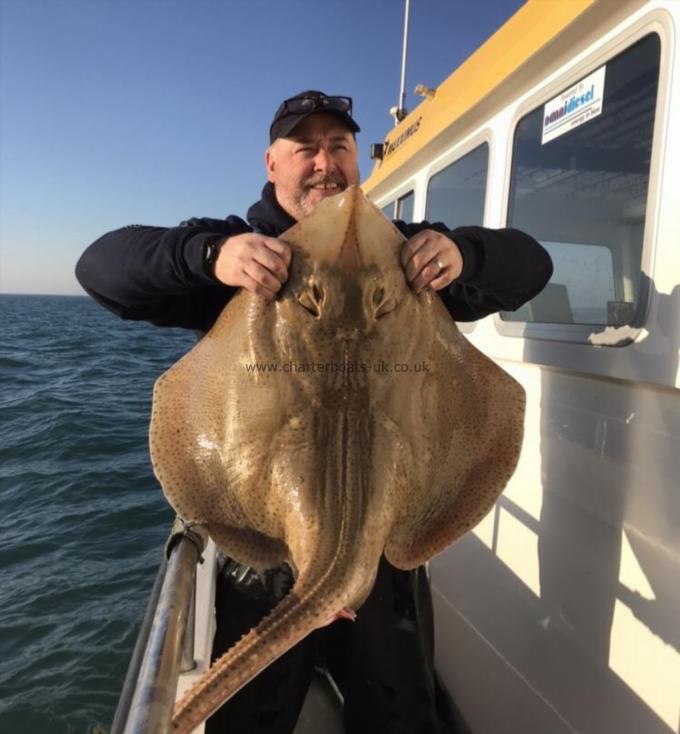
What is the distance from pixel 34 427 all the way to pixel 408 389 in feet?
39.8

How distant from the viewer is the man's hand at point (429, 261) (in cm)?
198

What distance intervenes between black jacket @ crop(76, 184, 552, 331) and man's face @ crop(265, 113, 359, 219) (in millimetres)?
115

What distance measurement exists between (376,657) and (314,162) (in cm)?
234

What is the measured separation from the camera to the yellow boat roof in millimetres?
2838

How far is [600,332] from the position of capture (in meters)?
2.62

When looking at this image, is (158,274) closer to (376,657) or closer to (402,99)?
(376,657)

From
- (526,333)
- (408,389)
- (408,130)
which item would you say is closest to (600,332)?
(526,333)

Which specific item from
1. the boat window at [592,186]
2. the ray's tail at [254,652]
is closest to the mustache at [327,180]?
the boat window at [592,186]

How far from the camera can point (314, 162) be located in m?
2.70

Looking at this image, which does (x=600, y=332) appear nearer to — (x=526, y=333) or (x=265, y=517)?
(x=526, y=333)

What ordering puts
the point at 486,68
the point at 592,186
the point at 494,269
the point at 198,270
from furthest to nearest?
the point at 486,68 → the point at 592,186 → the point at 494,269 → the point at 198,270

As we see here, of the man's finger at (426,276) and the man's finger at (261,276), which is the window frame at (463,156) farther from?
the man's finger at (261,276)

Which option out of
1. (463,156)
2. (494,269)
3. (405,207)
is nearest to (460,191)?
(463,156)

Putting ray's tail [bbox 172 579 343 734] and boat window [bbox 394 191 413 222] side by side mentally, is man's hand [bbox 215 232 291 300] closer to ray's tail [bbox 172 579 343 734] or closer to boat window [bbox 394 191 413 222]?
ray's tail [bbox 172 579 343 734]
